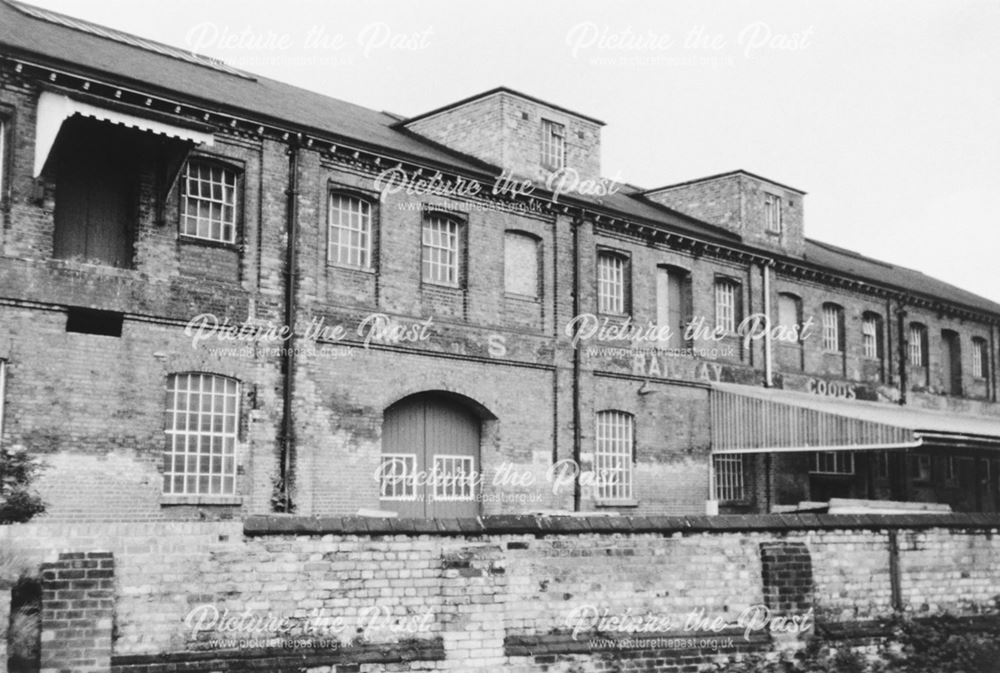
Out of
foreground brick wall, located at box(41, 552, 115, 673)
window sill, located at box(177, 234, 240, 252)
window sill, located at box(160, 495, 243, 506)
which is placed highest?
window sill, located at box(177, 234, 240, 252)

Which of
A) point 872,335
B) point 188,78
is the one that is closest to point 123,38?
point 188,78

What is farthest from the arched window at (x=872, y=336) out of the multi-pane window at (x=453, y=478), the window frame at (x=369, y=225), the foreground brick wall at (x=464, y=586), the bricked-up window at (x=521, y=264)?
the foreground brick wall at (x=464, y=586)

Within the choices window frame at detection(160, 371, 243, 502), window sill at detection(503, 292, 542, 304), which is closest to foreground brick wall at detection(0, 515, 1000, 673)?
window frame at detection(160, 371, 243, 502)

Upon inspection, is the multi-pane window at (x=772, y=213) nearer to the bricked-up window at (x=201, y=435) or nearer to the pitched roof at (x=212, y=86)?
the pitched roof at (x=212, y=86)

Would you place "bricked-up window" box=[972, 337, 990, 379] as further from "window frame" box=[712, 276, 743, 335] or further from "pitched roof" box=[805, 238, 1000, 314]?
"window frame" box=[712, 276, 743, 335]

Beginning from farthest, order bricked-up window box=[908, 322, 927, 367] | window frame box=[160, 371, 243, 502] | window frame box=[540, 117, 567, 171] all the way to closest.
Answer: bricked-up window box=[908, 322, 927, 367] → window frame box=[540, 117, 567, 171] → window frame box=[160, 371, 243, 502]

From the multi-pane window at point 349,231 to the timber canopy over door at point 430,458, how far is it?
8.77ft

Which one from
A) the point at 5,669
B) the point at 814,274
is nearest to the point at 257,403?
the point at 5,669

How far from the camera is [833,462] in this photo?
2673 cm

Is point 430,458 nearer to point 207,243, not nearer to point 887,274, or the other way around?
point 207,243

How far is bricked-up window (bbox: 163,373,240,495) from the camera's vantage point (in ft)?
52.0

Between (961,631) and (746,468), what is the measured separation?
37.9ft

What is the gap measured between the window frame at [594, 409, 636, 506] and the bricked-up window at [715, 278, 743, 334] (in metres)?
4.15

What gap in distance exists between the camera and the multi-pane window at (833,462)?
2631 cm
